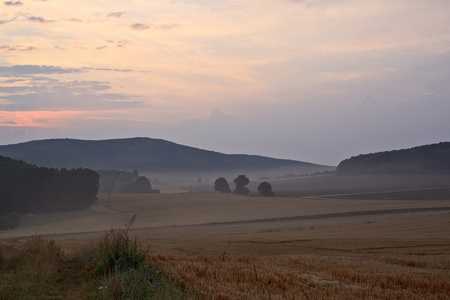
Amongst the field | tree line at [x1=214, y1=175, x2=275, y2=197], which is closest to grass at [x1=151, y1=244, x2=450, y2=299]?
the field

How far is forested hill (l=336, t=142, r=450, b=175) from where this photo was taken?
159 meters

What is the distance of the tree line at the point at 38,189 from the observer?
216 feet

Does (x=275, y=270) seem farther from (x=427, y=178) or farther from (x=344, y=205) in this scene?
(x=427, y=178)

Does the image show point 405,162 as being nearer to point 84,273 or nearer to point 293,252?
point 293,252

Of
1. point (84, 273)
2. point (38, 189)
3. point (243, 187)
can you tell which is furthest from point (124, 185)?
point (84, 273)

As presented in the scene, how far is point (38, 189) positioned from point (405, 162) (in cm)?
13508

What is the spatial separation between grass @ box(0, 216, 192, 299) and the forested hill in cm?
15841

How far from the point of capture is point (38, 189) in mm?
68125

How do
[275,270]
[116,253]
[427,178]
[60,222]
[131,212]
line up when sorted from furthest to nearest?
[427,178], [131,212], [60,222], [275,270], [116,253]

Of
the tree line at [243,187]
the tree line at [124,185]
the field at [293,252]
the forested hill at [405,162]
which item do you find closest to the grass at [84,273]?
the field at [293,252]

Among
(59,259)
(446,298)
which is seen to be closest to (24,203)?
(59,259)

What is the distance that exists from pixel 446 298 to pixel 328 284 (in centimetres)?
203

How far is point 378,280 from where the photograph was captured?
32.9ft

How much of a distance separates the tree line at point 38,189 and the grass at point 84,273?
57914 mm
